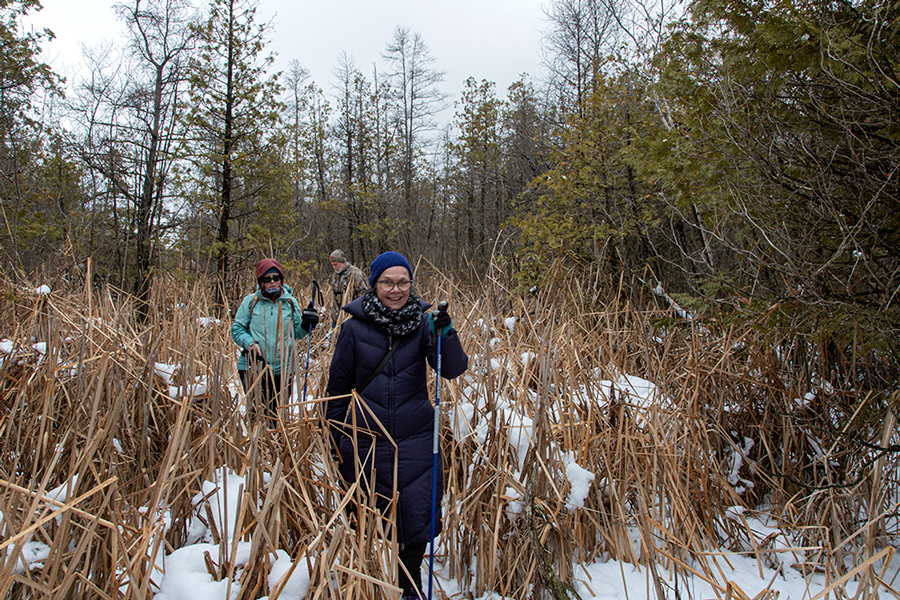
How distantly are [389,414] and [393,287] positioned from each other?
477mm

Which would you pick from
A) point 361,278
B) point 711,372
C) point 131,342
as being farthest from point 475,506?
point 361,278

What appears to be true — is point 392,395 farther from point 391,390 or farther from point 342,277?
Answer: point 342,277

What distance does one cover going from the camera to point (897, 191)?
2.06m

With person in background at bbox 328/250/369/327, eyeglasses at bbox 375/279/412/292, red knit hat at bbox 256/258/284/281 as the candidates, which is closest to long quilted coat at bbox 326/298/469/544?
eyeglasses at bbox 375/279/412/292

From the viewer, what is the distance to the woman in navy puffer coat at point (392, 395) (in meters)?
1.87

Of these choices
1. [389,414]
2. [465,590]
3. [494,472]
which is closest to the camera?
[389,414]

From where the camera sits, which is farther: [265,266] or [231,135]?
[231,135]

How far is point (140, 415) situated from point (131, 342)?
496mm

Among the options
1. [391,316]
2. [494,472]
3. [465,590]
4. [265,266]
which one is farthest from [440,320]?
[265,266]

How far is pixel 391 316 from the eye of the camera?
6.22 feet

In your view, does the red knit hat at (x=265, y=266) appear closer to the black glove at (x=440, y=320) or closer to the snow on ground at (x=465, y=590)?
the snow on ground at (x=465, y=590)

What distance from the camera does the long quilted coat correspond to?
73.6 inches

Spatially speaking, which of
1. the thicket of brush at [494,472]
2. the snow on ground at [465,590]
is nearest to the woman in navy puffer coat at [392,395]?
the thicket of brush at [494,472]

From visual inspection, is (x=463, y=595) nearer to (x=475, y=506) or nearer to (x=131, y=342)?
(x=475, y=506)
